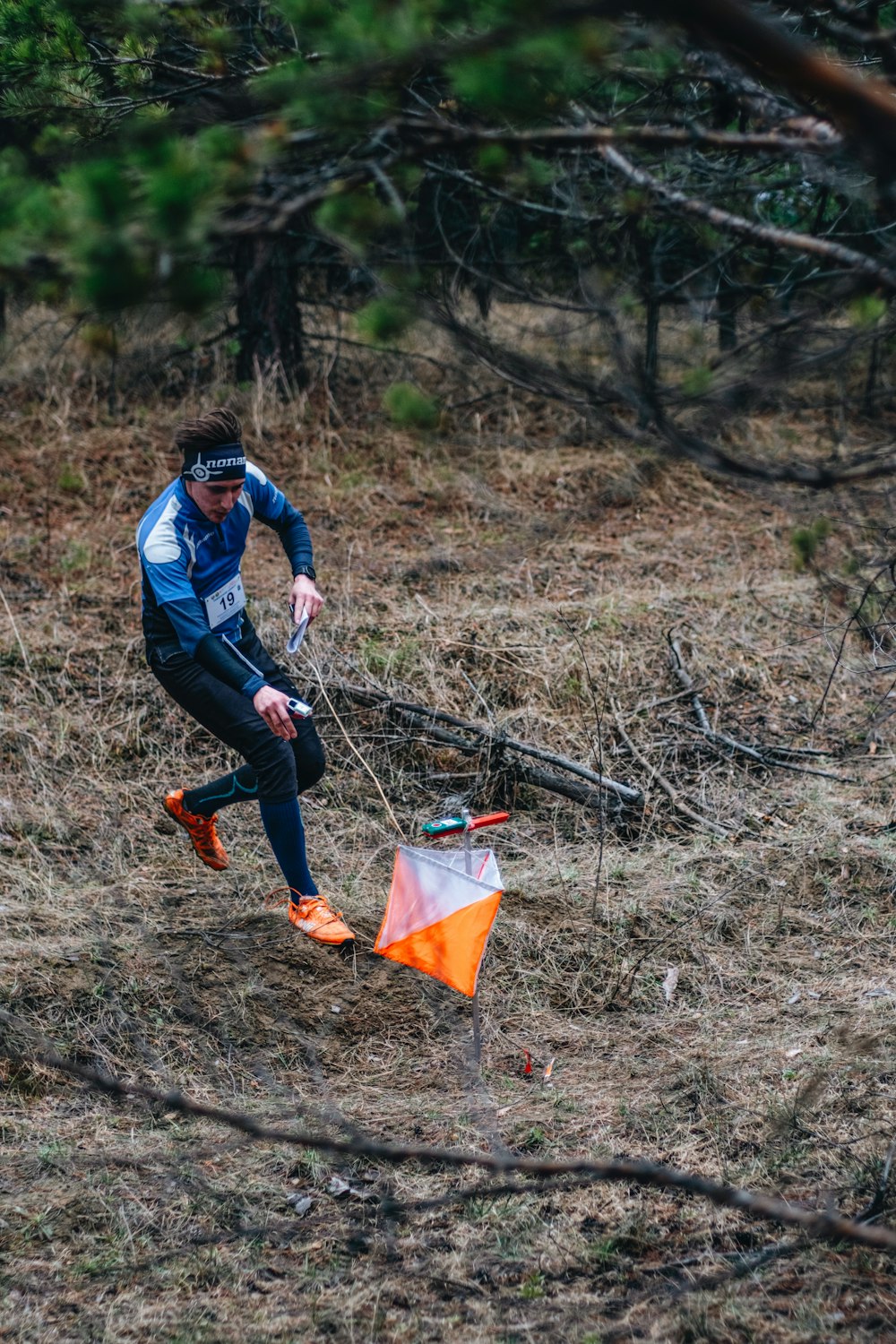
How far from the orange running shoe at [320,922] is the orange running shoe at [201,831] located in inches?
25.8

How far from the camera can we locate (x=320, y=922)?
4418 millimetres

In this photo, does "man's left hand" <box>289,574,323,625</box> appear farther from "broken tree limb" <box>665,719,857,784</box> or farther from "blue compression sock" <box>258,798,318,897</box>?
"broken tree limb" <box>665,719,857,784</box>

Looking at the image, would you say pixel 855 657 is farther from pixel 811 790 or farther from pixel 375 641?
pixel 375 641

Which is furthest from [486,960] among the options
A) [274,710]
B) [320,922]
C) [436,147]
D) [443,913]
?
[436,147]

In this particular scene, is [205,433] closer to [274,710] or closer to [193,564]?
[193,564]

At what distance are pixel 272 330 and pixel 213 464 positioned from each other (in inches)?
239

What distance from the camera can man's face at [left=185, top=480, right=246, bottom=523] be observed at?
4258mm

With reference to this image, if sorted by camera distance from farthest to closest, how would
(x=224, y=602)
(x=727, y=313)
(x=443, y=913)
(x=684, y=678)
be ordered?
(x=684, y=678), (x=224, y=602), (x=443, y=913), (x=727, y=313)

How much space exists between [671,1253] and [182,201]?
2735 millimetres

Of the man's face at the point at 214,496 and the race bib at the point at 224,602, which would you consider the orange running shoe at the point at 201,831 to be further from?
the man's face at the point at 214,496

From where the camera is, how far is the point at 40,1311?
9.24 feet

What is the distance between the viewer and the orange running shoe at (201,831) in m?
4.89

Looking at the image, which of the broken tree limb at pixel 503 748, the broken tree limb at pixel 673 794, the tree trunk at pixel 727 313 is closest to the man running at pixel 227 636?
the broken tree limb at pixel 503 748

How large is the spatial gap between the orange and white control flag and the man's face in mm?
1456
